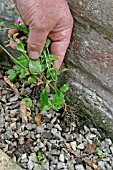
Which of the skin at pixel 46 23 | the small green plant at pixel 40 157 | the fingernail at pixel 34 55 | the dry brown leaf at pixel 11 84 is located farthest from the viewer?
the dry brown leaf at pixel 11 84

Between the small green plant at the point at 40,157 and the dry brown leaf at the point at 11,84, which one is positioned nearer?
the small green plant at the point at 40,157

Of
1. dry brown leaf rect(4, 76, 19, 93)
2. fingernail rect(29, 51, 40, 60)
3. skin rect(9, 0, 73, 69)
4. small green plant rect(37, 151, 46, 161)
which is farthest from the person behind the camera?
dry brown leaf rect(4, 76, 19, 93)

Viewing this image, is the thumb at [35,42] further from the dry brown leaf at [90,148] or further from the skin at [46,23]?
the dry brown leaf at [90,148]

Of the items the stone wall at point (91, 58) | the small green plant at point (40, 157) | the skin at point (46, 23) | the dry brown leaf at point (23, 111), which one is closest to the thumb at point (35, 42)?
the skin at point (46, 23)

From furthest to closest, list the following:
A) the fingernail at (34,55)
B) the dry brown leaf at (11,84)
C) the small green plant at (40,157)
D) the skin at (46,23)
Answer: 1. the dry brown leaf at (11,84)
2. the small green plant at (40,157)
3. the fingernail at (34,55)
4. the skin at (46,23)

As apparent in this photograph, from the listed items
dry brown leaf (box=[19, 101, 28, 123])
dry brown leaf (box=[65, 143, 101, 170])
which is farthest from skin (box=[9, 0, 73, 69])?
dry brown leaf (box=[65, 143, 101, 170])

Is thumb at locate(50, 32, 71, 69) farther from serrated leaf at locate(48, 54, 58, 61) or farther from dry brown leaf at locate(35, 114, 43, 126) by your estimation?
dry brown leaf at locate(35, 114, 43, 126)
